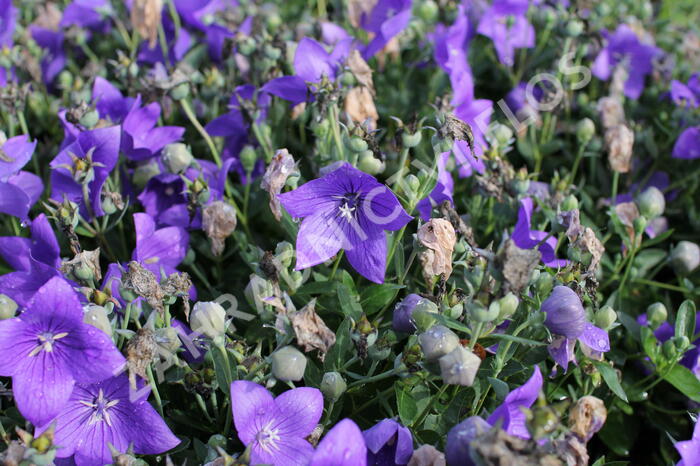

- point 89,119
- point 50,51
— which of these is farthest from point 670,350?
point 50,51

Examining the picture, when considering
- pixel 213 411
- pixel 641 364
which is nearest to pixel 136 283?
pixel 213 411

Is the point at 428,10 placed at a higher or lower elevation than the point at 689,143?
higher

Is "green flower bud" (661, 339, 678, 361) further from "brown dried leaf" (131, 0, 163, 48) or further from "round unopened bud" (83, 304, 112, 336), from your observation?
"brown dried leaf" (131, 0, 163, 48)

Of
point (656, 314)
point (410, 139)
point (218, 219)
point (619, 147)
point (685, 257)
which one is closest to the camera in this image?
point (410, 139)

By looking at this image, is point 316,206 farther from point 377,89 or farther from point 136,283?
point 377,89

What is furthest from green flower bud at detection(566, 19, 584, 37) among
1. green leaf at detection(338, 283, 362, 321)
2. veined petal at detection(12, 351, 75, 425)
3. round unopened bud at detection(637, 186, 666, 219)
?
veined petal at detection(12, 351, 75, 425)

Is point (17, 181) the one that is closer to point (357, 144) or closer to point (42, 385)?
point (42, 385)

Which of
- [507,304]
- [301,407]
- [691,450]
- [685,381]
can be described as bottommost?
[685,381]

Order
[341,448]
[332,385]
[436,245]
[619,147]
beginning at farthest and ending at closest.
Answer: [619,147] < [436,245] < [332,385] < [341,448]
